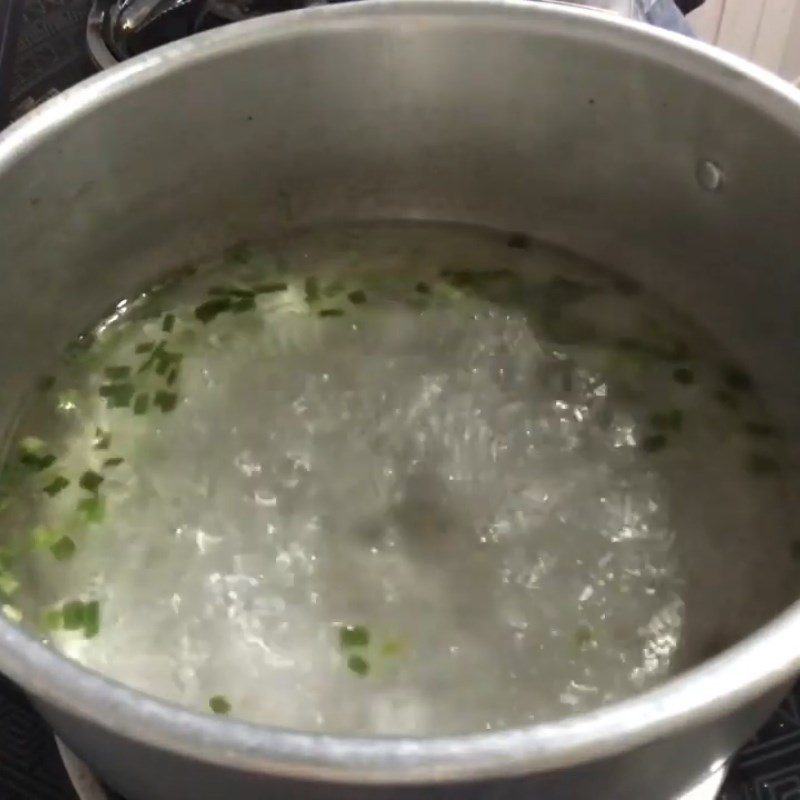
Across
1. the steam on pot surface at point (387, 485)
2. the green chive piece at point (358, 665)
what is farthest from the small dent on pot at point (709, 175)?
the green chive piece at point (358, 665)

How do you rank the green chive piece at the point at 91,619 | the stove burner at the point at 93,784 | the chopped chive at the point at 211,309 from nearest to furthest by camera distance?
the stove burner at the point at 93,784, the green chive piece at the point at 91,619, the chopped chive at the point at 211,309

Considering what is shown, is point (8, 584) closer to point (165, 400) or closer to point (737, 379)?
point (165, 400)

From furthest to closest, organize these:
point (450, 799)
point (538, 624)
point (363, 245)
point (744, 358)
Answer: point (363, 245) → point (744, 358) → point (538, 624) → point (450, 799)

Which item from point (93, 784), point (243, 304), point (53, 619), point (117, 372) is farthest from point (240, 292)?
point (93, 784)

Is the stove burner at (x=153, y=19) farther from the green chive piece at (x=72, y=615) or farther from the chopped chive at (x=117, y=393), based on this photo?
the green chive piece at (x=72, y=615)

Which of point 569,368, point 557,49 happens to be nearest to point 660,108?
point 557,49

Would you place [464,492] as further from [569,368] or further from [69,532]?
[69,532]
